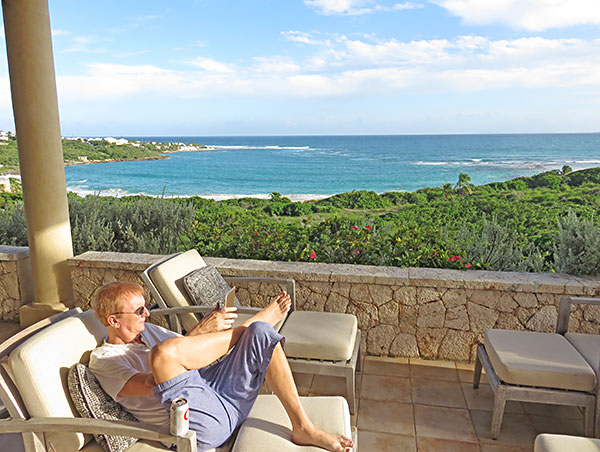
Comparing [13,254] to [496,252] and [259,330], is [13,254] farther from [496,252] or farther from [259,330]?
[496,252]

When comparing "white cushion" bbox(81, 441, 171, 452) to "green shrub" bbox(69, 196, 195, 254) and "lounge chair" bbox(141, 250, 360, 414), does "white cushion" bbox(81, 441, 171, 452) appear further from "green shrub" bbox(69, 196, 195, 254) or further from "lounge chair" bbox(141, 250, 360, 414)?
"green shrub" bbox(69, 196, 195, 254)

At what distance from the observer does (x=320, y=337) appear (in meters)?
2.85

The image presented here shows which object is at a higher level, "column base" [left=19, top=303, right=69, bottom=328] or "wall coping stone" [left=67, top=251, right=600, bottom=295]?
"wall coping stone" [left=67, top=251, right=600, bottom=295]

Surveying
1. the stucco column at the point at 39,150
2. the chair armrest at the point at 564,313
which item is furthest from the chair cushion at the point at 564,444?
the stucco column at the point at 39,150

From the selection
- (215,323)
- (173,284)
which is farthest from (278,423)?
(173,284)

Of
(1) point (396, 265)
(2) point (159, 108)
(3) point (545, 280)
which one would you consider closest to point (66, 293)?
(1) point (396, 265)

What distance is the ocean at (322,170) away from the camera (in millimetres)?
35344

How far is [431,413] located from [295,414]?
49.7 inches

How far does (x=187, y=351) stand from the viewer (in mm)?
1847

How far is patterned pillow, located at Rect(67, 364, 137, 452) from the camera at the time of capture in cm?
177

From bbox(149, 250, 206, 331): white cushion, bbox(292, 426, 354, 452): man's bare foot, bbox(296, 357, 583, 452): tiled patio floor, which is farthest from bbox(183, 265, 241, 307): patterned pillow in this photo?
bbox(292, 426, 354, 452): man's bare foot

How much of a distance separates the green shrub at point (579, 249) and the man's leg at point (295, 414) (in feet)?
8.21

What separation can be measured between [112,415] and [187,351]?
0.39 meters

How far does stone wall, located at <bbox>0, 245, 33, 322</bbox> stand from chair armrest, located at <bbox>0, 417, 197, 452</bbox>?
3.08 meters
